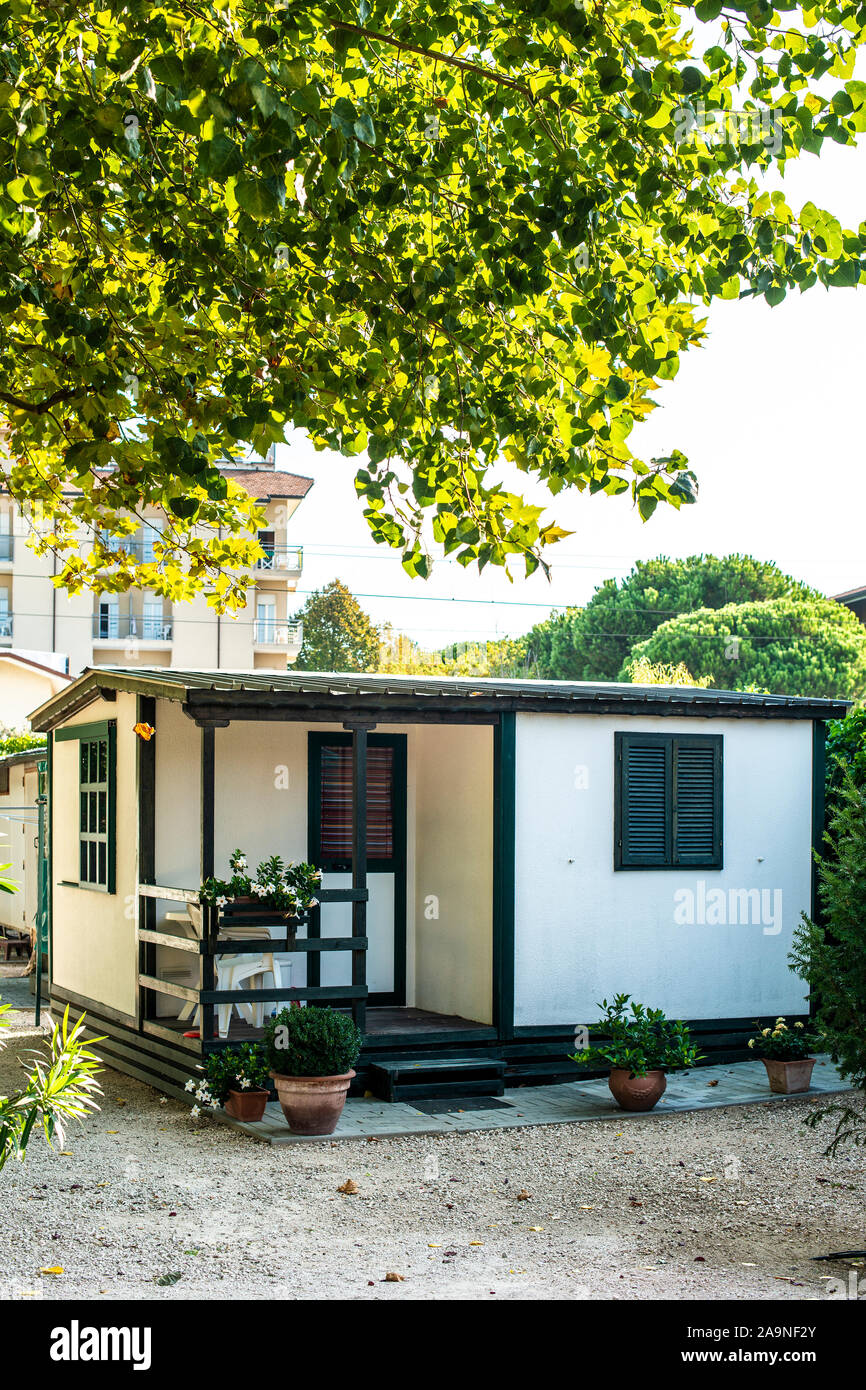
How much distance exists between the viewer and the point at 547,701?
10.5 m

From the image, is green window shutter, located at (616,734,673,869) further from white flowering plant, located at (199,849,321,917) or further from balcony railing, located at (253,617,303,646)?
balcony railing, located at (253,617,303,646)

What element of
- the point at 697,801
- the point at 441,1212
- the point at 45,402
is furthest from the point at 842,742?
the point at 45,402

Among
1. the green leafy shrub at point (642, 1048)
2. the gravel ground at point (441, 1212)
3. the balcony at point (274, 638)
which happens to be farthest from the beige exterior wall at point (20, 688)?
the green leafy shrub at point (642, 1048)

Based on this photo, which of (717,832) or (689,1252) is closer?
(689,1252)

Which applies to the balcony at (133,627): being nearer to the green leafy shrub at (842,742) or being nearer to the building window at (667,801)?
the green leafy shrub at (842,742)

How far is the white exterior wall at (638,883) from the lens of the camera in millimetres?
10562

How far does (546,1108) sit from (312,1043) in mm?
1977

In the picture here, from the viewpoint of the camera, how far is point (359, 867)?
32.4ft

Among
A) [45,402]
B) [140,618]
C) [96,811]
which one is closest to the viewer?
[45,402]

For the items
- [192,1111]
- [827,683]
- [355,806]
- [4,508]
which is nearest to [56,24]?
[355,806]

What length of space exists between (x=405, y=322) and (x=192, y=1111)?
5.63 m

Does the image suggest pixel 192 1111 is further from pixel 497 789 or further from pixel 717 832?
pixel 717 832

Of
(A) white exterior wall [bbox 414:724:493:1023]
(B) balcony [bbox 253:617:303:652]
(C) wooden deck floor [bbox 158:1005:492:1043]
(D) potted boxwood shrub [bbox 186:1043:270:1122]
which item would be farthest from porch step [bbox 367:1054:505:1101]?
(B) balcony [bbox 253:617:303:652]

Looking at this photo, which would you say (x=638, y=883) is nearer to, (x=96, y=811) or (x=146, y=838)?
(x=146, y=838)
